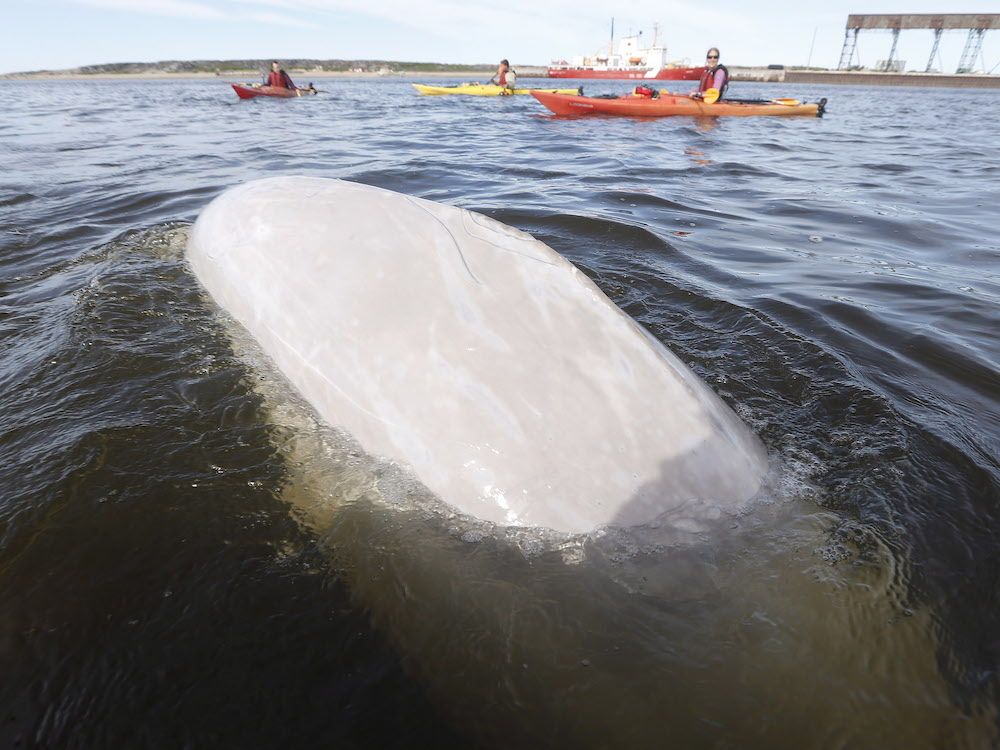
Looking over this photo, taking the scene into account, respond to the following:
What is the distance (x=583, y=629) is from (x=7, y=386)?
298cm

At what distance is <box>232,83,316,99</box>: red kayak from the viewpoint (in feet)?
85.7

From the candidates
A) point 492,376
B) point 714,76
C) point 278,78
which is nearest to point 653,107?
point 714,76

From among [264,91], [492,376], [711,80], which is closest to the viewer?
[492,376]

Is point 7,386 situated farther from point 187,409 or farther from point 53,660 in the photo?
point 53,660

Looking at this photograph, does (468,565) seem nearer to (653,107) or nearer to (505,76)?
(653,107)

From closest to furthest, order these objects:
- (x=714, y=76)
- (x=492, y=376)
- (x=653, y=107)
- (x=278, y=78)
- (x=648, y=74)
Result: (x=492, y=376) < (x=653, y=107) < (x=714, y=76) < (x=278, y=78) < (x=648, y=74)

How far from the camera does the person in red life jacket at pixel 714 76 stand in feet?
59.2

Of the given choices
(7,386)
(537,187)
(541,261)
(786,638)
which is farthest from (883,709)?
(537,187)

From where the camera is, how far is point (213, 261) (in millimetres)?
2547

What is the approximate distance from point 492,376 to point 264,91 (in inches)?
1204

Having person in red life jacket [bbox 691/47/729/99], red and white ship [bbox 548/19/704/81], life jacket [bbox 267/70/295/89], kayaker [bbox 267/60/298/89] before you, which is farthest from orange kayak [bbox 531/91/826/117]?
red and white ship [bbox 548/19/704/81]

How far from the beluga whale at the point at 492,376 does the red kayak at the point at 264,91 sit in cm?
2920

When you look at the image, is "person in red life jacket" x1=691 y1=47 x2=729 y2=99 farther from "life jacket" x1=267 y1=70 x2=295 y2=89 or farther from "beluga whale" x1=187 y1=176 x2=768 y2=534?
"life jacket" x1=267 y1=70 x2=295 y2=89

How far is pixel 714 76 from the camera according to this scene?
18766mm
